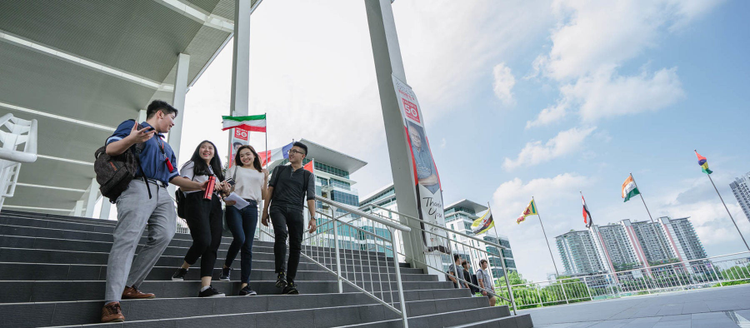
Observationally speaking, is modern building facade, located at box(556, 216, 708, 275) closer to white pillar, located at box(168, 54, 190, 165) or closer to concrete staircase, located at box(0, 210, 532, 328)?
concrete staircase, located at box(0, 210, 532, 328)

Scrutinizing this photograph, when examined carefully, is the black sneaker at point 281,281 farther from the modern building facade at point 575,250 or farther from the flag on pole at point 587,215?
the modern building facade at point 575,250

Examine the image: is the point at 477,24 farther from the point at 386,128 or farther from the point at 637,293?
the point at 637,293

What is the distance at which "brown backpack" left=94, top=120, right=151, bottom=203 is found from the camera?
1.94m

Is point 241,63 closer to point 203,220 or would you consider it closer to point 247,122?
point 247,122

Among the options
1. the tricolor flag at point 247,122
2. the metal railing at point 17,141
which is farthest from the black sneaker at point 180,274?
the tricolor flag at point 247,122

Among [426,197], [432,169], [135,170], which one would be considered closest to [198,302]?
[135,170]

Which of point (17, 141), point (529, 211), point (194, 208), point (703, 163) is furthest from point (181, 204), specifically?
point (703, 163)

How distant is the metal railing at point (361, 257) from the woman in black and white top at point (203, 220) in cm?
118

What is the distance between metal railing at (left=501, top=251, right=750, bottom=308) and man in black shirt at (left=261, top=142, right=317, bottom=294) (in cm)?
743

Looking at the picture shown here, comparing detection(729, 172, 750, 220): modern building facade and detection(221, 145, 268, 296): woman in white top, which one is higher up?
detection(729, 172, 750, 220): modern building facade

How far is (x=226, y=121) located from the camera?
23.5 feet

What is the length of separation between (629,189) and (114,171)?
1898 cm

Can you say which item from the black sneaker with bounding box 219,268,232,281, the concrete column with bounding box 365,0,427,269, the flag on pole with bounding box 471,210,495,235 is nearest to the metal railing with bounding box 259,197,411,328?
the concrete column with bounding box 365,0,427,269

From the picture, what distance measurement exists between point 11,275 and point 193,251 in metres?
1.12
